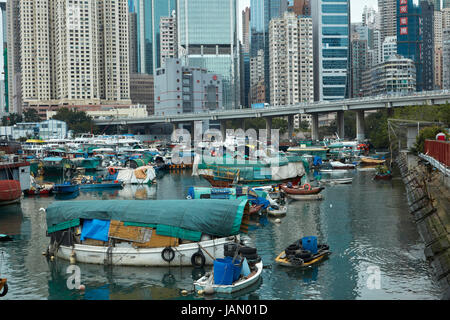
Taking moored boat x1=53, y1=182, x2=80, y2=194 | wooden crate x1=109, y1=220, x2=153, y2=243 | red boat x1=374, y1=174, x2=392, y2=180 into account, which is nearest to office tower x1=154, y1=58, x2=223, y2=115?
red boat x1=374, y1=174, x2=392, y2=180

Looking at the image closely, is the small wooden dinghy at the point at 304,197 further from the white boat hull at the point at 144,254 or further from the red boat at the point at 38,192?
the red boat at the point at 38,192

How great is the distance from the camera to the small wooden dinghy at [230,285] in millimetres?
23078

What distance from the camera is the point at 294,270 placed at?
2678 centimetres

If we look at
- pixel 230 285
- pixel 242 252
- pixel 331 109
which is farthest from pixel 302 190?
pixel 331 109

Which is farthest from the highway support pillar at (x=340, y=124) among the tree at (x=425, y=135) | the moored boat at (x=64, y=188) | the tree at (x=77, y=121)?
the moored boat at (x=64, y=188)

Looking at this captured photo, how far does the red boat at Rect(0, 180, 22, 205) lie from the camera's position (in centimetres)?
4847

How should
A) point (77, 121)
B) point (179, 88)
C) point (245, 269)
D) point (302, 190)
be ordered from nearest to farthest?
point (245, 269)
point (302, 190)
point (77, 121)
point (179, 88)

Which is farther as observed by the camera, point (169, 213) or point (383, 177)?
point (383, 177)

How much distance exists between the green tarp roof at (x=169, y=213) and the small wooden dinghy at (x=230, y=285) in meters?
3.14

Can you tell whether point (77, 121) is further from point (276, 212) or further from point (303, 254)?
point (303, 254)

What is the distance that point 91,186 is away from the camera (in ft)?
210

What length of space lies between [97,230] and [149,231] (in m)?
2.90

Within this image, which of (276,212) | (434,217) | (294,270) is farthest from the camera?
(276,212)
